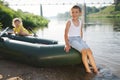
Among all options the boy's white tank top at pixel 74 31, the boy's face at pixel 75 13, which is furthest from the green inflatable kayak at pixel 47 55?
the boy's face at pixel 75 13

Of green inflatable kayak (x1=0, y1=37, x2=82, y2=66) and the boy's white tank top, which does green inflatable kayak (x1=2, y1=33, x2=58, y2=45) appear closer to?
green inflatable kayak (x1=0, y1=37, x2=82, y2=66)

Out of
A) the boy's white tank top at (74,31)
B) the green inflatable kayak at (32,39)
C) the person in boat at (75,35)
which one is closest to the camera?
the person in boat at (75,35)

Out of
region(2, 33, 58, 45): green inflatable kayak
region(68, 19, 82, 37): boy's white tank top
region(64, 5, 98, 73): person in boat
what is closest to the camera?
region(64, 5, 98, 73): person in boat

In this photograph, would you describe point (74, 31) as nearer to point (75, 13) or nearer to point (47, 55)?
point (75, 13)

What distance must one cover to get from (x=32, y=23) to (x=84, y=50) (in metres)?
28.3

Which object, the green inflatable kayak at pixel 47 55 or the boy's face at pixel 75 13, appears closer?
the boy's face at pixel 75 13

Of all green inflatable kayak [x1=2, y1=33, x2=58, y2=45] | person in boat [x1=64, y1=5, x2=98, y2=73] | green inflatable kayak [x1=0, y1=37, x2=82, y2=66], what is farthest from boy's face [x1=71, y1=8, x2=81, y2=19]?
green inflatable kayak [x1=2, y1=33, x2=58, y2=45]

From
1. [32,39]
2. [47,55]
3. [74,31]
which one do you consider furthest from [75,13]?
[32,39]

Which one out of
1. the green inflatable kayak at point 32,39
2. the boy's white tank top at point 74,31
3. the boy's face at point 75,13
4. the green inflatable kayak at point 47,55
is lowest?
the green inflatable kayak at point 47,55

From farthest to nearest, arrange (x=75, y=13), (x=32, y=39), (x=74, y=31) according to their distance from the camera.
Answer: (x=32, y=39) → (x=74, y=31) → (x=75, y=13)

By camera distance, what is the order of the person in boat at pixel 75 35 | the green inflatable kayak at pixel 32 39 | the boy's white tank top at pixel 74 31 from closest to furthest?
the person in boat at pixel 75 35 → the boy's white tank top at pixel 74 31 → the green inflatable kayak at pixel 32 39

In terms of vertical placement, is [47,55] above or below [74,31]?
below

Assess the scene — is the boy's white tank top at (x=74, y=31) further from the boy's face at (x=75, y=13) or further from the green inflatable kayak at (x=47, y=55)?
the green inflatable kayak at (x=47, y=55)

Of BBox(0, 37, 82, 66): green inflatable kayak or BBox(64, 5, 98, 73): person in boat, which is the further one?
BBox(0, 37, 82, 66): green inflatable kayak
